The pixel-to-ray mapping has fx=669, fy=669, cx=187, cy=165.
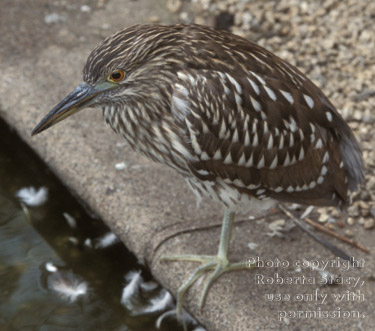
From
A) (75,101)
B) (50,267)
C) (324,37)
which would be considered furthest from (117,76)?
(324,37)

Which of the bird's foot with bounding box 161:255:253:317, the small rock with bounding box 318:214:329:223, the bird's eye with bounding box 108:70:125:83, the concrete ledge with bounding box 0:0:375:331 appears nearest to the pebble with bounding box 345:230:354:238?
the concrete ledge with bounding box 0:0:375:331

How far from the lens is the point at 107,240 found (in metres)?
4.14

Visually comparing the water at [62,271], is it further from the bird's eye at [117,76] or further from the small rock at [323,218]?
the bird's eye at [117,76]

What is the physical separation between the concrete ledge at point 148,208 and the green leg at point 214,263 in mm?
36

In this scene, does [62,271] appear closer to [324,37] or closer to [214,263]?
[214,263]

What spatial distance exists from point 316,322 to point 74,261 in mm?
1541

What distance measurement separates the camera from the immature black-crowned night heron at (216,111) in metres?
3.00

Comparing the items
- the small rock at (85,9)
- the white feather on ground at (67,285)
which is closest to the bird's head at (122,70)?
the white feather on ground at (67,285)

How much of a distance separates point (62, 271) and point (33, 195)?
2.22 feet

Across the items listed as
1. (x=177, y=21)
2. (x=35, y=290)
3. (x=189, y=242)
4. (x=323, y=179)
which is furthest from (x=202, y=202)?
(x=177, y=21)

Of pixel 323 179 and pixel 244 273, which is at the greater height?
pixel 323 179

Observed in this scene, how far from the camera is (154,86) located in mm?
3047

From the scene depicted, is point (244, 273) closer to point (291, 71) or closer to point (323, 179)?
point (323, 179)

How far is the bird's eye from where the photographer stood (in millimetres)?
2992
